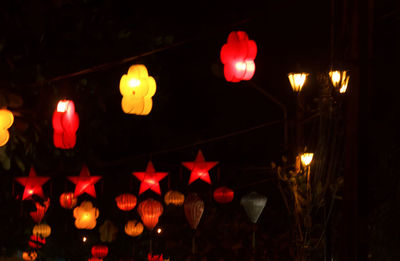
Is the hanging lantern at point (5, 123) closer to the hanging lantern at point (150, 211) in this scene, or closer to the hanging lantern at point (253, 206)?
the hanging lantern at point (253, 206)

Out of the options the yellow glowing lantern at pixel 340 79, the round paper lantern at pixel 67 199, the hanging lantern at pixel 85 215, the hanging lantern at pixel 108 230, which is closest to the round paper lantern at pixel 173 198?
the hanging lantern at pixel 85 215

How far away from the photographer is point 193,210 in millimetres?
14992

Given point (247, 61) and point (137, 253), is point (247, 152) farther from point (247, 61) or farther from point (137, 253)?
point (247, 61)

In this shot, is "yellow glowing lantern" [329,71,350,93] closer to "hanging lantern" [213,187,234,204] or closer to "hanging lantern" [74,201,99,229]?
"hanging lantern" [213,187,234,204]

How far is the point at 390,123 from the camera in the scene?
14.2 metres

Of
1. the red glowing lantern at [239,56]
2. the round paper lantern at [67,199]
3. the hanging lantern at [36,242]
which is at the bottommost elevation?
the hanging lantern at [36,242]

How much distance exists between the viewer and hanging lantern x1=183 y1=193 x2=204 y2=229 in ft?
48.8

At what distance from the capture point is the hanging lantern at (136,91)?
10273mm

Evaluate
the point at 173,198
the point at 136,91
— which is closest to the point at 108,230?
the point at 173,198

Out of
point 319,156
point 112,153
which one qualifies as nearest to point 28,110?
point 319,156

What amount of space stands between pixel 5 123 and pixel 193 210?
7326 millimetres

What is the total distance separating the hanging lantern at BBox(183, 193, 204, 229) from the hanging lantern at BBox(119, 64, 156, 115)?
493cm

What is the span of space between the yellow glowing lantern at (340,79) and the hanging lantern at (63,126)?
3.49 m

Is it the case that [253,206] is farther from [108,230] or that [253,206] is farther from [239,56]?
[108,230]
